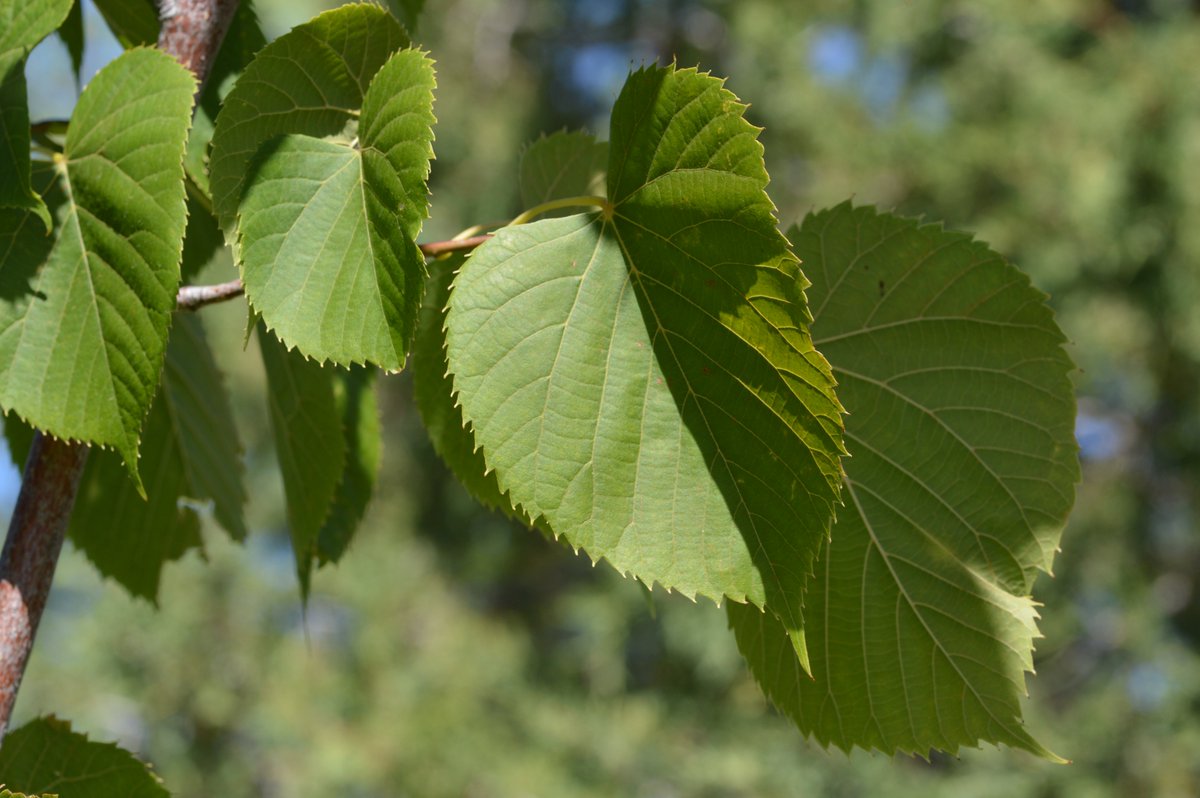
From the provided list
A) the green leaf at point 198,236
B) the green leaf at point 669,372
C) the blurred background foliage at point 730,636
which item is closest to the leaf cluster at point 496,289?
the green leaf at point 669,372

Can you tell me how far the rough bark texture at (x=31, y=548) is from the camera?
589mm

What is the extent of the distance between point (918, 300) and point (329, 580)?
8.03 meters

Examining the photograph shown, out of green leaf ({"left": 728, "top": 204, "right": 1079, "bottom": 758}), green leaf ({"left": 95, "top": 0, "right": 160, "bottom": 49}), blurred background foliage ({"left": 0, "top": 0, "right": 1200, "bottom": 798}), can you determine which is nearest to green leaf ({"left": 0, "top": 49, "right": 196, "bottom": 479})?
green leaf ({"left": 95, "top": 0, "right": 160, "bottom": 49})

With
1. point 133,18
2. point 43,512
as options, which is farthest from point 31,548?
point 133,18

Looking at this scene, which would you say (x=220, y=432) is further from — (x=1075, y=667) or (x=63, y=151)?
(x=1075, y=667)

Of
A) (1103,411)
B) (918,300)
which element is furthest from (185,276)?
(1103,411)

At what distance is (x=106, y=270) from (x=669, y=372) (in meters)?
0.31

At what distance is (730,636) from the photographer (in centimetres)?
702

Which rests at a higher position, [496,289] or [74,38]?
[74,38]

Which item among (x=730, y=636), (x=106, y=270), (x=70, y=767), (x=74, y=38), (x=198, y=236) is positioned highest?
(x=730, y=636)

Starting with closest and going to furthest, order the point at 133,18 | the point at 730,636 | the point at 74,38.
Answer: the point at 133,18 < the point at 74,38 < the point at 730,636

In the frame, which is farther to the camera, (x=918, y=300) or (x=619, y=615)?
(x=619, y=615)

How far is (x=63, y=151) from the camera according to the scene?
635mm

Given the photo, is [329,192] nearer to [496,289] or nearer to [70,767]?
[496,289]
